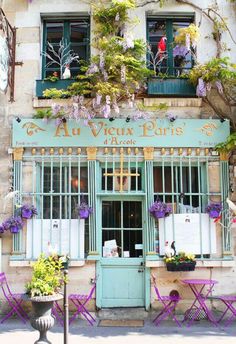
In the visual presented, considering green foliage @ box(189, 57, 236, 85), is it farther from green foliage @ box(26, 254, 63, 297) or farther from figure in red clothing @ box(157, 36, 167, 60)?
green foliage @ box(26, 254, 63, 297)

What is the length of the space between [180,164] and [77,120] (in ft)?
7.18

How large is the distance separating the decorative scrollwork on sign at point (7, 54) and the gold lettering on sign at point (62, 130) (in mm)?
1149

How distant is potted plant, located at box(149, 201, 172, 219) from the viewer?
8000 millimetres

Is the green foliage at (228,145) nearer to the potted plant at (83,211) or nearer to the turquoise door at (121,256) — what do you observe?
the turquoise door at (121,256)

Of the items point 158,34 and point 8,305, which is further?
point 158,34

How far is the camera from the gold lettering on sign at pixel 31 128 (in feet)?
27.3

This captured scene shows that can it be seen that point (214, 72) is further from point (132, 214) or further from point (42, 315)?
point (42, 315)

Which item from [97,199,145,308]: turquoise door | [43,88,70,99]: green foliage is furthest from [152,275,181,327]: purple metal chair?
[43,88,70,99]: green foliage

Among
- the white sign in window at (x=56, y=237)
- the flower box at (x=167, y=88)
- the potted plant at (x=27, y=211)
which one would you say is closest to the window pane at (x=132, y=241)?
the white sign in window at (x=56, y=237)

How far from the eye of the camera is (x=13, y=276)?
26.6 feet

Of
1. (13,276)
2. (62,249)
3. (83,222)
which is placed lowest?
(13,276)

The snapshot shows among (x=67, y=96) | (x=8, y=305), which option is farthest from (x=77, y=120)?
(x=8, y=305)

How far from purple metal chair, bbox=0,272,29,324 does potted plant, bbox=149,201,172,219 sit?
287 cm

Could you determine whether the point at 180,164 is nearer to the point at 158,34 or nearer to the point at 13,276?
the point at 158,34
